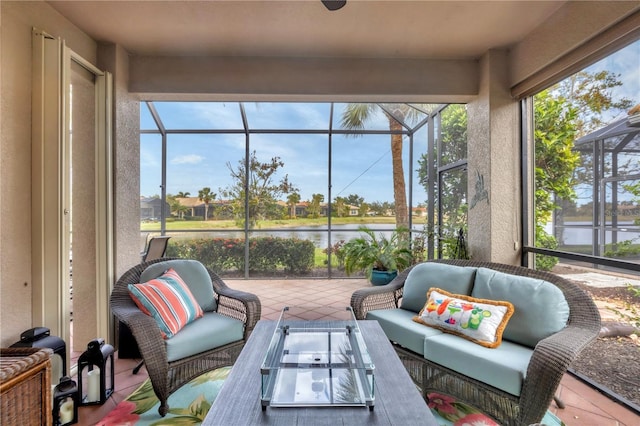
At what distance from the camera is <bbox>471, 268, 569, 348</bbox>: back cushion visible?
1.90 metres

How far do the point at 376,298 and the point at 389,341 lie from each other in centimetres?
63

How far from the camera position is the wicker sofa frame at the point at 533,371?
1.51m

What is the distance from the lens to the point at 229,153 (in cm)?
543

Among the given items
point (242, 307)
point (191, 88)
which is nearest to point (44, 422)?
point (242, 307)

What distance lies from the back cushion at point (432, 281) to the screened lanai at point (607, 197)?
0.88 meters

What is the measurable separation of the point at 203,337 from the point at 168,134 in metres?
4.38

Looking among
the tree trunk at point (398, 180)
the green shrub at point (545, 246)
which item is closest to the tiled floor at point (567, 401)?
the green shrub at point (545, 246)

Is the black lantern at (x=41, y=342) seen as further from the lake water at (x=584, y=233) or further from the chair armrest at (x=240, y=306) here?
the lake water at (x=584, y=233)

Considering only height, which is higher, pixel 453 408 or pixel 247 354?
pixel 247 354

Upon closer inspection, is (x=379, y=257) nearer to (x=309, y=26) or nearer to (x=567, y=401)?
(x=567, y=401)

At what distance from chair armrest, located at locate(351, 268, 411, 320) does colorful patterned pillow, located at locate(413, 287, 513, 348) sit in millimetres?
411

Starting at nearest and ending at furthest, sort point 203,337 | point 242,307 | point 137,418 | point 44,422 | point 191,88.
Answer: point 44,422, point 137,418, point 203,337, point 242,307, point 191,88

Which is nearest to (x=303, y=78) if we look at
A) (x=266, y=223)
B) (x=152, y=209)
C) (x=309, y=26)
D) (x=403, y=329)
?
(x=309, y=26)

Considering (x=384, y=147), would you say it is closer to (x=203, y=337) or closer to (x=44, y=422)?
(x=203, y=337)
